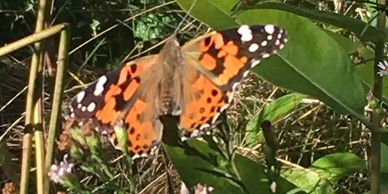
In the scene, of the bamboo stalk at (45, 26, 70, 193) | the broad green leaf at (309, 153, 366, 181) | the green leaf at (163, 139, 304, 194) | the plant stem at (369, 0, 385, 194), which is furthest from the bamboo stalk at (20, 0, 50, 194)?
the broad green leaf at (309, 153, 366, 181)

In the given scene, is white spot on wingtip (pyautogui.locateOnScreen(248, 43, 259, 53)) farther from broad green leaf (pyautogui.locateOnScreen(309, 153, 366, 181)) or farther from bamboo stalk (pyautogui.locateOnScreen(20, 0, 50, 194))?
broad green leaf (pyautogui.locateOnScreen(309, 153, 366, 181))

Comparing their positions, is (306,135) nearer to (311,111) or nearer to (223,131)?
(311,111)

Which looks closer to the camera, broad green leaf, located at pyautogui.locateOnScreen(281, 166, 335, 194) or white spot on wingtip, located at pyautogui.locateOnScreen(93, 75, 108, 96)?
white spot on wingtip, located at pyautogui.locateOnScreen(93, 75, 108, 96)

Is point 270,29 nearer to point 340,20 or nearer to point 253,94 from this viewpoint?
point 340,20

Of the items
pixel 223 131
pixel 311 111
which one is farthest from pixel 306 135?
pixel 223 131

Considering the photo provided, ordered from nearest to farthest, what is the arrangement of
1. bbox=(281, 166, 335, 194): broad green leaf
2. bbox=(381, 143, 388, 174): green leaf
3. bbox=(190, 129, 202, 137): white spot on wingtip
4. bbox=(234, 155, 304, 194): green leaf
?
bbox=(190, 129, 202, 137): white spot on wingtip < bbox=(234, 155, 304, 194): green leaf < bbox=(381, 143, 388, 174): green leaf < bbox=(281, 166, 335, 194): broad green leaf

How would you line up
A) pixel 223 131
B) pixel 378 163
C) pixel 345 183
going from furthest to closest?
pixel 345 183 → pixel 378 163 → pixel 223 131

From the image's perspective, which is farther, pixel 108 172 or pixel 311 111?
pixel 311 111
